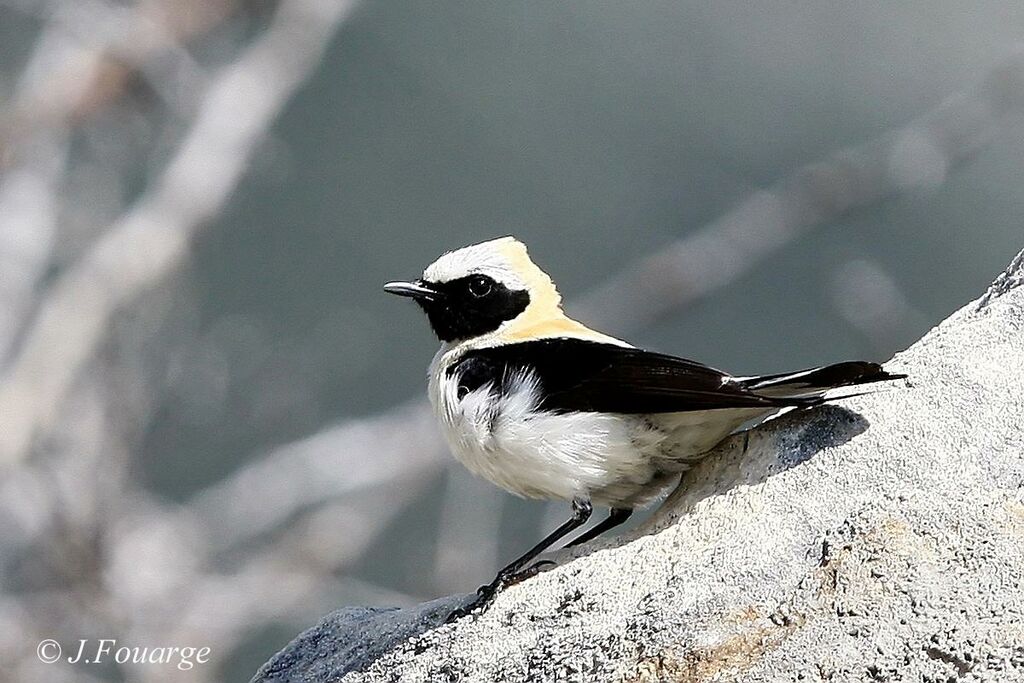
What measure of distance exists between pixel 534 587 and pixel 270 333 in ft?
17.0

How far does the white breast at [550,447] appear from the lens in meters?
3.58

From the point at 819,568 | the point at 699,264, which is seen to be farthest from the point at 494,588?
the point at 699,264

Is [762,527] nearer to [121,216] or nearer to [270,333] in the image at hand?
[270,333]

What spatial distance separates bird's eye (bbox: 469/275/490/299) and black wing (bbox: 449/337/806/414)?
0.24 metres

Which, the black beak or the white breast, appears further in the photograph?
the black beak

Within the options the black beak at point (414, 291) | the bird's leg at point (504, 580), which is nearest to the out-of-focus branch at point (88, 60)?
the black beak at point (414, 291)

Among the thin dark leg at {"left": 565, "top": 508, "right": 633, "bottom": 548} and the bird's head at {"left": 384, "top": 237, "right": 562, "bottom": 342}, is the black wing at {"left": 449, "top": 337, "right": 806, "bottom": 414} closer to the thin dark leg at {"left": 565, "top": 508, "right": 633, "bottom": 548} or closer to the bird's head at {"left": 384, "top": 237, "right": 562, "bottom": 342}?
the bird's head at {"left": 384, "top": 237, "right": 562, "bottom": 342}

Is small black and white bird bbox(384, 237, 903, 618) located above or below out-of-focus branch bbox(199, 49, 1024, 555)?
below

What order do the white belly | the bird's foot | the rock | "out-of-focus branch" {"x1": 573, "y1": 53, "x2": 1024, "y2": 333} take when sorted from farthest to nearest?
1. "out-of-focus branch" {"x1": 573, "y1": 53, "x2": 1024, "y2": 333}
2. the white belly
3. the bird's foot
4. the rock

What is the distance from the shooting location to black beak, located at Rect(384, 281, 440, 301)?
4.30 m

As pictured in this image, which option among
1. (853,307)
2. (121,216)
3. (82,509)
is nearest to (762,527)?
(853,307)

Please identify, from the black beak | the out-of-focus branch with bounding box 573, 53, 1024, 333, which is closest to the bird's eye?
the black beak

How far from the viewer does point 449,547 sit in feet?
24.4

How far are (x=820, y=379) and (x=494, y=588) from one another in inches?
36.0
